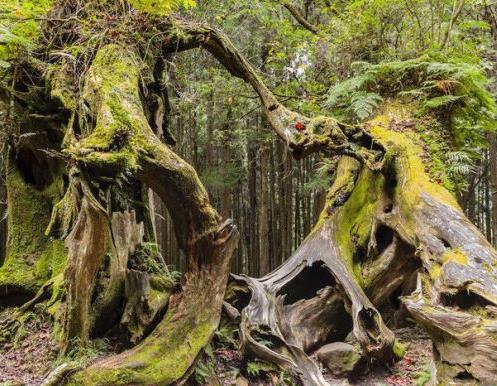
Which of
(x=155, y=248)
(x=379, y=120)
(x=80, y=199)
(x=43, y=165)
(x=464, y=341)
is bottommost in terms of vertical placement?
(x=464, y=341)

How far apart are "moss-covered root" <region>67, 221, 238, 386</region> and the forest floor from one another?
376 mm

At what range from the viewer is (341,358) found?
5.77 metres

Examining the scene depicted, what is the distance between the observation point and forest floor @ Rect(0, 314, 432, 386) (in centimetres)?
467

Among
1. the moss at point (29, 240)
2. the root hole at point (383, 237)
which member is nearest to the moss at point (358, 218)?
the root hole at point (383, 237)

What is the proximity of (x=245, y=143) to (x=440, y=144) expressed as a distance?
966 centimetres

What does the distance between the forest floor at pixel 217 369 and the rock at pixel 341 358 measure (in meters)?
0.11

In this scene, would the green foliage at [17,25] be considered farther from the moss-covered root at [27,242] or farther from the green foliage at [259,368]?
the green foliage at [259,368]

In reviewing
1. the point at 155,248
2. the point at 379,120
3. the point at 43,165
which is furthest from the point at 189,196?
the point at 379,120

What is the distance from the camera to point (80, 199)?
4348 mm

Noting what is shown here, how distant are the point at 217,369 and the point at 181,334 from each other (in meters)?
0.93

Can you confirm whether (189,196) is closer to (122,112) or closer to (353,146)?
(122,112)

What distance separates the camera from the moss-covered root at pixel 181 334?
4.01 m

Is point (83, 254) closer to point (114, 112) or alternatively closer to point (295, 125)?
point (114, 112)

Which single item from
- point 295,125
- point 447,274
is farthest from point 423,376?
point 295,125
